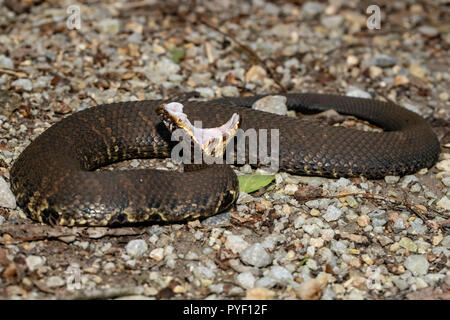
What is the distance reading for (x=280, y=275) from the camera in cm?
573

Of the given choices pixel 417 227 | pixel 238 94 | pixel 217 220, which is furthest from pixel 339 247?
pixel 238 94

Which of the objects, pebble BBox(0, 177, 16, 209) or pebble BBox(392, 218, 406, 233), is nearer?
pebble BBox(0, 177, 16, 209)

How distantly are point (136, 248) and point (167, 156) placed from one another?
6.73 feet

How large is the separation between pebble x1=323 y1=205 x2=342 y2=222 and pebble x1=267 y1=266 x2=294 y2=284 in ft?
3.67

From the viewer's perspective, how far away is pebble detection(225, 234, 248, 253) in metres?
6.03

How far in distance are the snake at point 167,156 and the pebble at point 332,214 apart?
2.52ft

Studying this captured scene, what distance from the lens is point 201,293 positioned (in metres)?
5.51

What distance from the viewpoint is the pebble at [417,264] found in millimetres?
5977

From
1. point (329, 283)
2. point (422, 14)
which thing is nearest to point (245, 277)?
point (329, 283)

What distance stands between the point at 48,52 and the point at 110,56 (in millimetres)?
969

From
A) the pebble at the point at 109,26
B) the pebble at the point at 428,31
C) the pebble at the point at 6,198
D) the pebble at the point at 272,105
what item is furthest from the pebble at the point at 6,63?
the pebble at the point at 428,31

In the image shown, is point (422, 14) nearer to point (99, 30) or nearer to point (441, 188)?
point (441, 188)

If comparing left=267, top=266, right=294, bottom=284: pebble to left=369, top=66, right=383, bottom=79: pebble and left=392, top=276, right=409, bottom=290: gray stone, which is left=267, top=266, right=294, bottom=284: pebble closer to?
left=392, top=276, right=409, bottom=290: gray stone

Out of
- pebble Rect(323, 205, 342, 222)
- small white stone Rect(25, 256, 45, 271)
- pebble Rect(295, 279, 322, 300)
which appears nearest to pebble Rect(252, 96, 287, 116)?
pebble Rect(323, 205, 342, 222)
